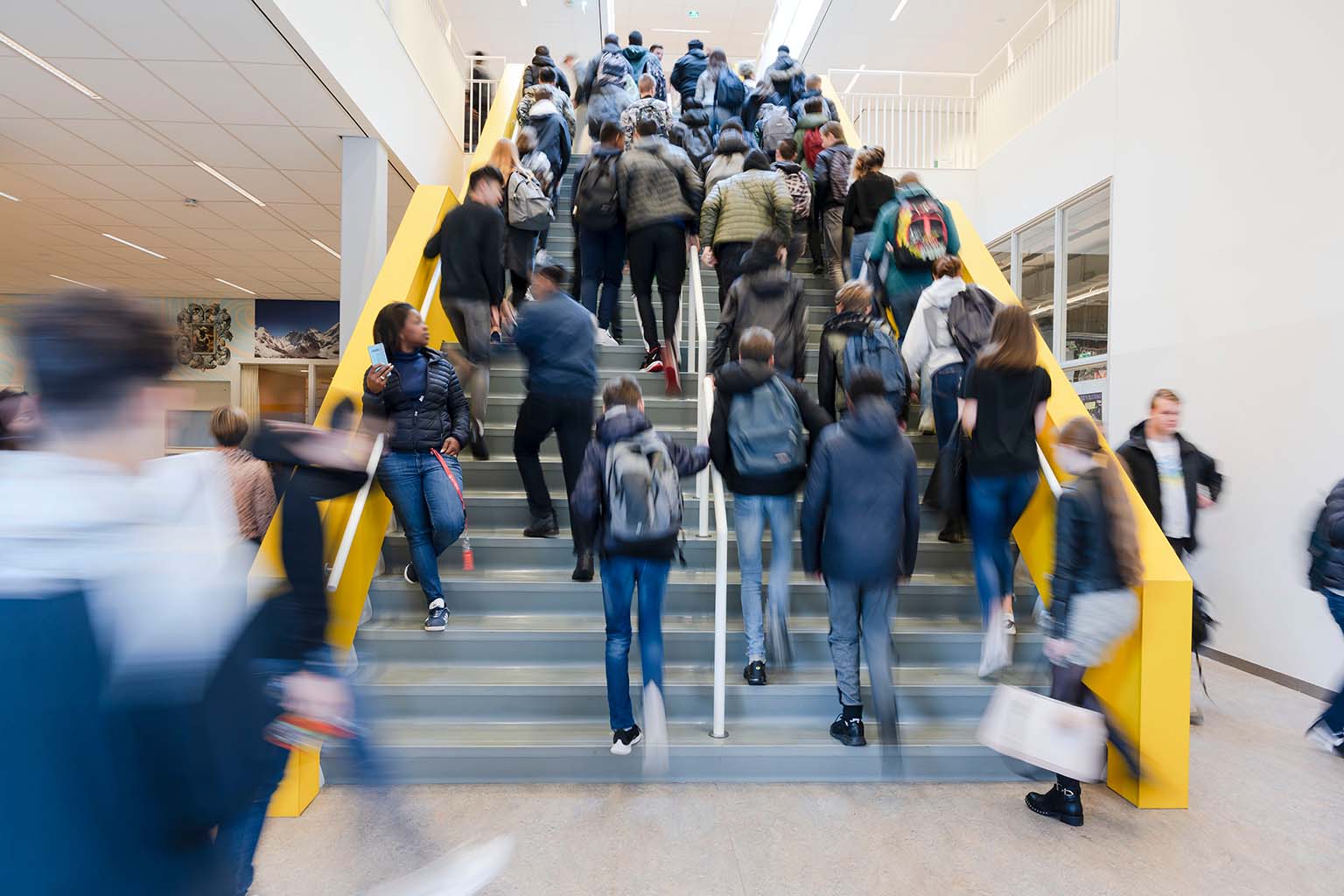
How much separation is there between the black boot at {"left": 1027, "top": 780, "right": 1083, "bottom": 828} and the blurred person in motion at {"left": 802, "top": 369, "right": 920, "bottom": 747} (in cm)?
61

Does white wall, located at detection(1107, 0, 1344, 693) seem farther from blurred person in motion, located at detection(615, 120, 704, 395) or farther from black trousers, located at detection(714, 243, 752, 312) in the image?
blurred person in motion, located at detection(615, 120, 704, 395)

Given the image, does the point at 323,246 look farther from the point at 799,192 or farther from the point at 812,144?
the point at 799,192

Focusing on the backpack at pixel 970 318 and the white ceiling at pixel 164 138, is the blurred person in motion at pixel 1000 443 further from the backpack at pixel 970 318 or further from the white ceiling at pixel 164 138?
the white ceiling at pixel 164 138

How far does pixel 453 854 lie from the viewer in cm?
283

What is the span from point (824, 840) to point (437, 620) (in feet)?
6.75

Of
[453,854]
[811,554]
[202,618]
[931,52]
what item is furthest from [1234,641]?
[931,52]

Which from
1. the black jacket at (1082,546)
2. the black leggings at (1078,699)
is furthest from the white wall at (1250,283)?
the black jacket at (1082,546)

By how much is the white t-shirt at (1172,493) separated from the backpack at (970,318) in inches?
46.2

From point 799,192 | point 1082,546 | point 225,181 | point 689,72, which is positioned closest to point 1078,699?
point 1082,546

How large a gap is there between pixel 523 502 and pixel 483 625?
869 mm

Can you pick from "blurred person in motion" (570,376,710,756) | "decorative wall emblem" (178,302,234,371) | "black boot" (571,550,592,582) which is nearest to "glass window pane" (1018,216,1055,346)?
"black boot" (571,550,592,582)

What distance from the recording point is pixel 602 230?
5.57 meters

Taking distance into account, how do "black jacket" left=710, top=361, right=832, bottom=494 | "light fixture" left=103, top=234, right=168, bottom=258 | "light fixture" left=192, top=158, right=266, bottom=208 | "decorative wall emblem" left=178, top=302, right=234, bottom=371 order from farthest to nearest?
1. "decorative wall emblem" left=178, top=302, right=234, bottom=371
2. "light fixture" left=103, top=234, right=168, bottom=258
3. "light fixture" left=192, top=158, right=266, bottom=208
4. "black jacket" left=710, top=361, right=832, bottom=494

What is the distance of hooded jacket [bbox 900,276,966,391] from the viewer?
445 cm
